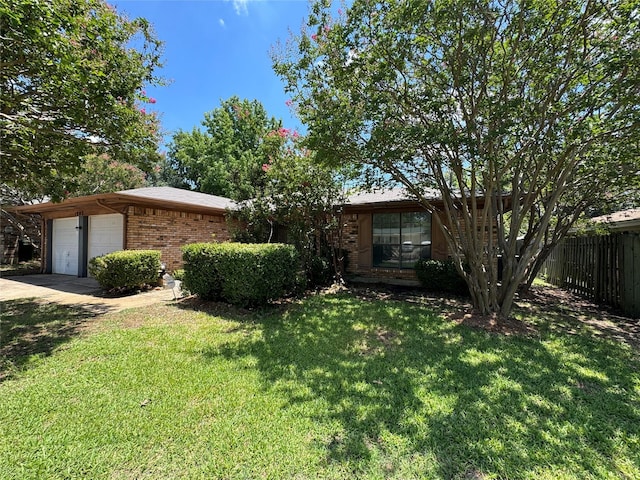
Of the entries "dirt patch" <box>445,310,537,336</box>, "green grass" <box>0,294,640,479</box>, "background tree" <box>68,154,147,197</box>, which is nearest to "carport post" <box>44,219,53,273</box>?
"background tree" <box>68,154,147,197</box>

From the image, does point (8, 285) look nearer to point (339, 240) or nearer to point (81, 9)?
point (81, 9)

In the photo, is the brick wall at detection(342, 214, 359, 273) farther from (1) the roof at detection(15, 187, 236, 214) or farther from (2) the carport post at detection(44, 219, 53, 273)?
(2) the carport post at detection(44, 219, 53, 273)

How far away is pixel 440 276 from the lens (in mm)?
8633

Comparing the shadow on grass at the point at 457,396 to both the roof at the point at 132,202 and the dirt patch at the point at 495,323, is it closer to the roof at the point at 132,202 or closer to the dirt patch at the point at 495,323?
the dirt patch at the point at 495,323

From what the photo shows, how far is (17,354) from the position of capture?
4.06 m

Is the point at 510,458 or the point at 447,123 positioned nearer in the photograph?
the point at 510,458

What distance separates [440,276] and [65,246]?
13.9 meters

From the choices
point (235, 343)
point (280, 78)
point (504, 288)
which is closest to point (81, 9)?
point (280, 78)

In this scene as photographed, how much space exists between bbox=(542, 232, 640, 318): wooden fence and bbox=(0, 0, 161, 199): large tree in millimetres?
10158

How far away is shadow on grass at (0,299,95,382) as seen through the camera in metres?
3.93

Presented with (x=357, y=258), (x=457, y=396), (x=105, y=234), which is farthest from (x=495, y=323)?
(x=105, y=234)

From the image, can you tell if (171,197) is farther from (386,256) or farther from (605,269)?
(605,269)

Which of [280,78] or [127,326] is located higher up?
[280,78]

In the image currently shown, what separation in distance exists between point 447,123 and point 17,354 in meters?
7.12
